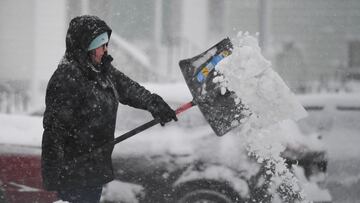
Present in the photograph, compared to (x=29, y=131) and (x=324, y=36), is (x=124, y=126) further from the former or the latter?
(x=324, y=36)

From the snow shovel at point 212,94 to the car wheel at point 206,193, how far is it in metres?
1.85

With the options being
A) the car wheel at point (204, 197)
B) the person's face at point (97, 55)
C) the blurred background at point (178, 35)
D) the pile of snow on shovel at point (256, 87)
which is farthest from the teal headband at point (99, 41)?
the blurred background at point (178, 35)

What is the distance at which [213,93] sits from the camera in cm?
385

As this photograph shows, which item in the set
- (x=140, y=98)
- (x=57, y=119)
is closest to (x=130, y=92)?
(x=140, y=98)

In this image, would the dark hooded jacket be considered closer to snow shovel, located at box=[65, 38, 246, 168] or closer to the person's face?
the person's face

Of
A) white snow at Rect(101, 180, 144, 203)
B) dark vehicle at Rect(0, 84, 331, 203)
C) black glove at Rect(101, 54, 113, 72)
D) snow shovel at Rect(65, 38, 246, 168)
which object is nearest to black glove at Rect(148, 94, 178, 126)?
snow shovel at Rect(65, 38, 246, 168)

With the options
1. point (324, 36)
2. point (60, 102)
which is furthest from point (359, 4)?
point (60, 102)

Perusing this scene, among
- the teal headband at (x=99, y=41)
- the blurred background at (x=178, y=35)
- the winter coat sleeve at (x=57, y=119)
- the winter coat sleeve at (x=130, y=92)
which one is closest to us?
the winter coat sleeve at (x=57, y=119)

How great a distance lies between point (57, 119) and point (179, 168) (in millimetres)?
2591

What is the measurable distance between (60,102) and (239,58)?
1326 millimetres

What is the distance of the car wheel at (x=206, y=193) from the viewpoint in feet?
18.1

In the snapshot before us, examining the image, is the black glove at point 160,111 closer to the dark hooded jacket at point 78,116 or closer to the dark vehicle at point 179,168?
the dark hooded jacket at point 78,116

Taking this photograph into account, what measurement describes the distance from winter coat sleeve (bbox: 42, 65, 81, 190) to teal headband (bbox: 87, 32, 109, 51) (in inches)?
8.2

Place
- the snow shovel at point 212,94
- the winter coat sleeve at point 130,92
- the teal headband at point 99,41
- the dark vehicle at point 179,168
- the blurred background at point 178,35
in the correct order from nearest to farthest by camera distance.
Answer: the teal headband at point 99,41
the winter coat sleeve at point 130,92
the snow shovel at point 212,94
the dark vehicle at point 179,168
the blurred background at point 178,35
